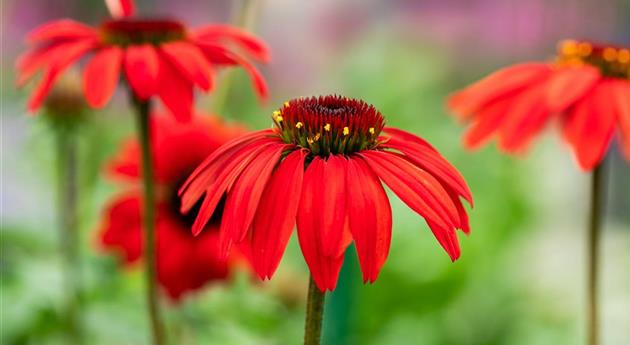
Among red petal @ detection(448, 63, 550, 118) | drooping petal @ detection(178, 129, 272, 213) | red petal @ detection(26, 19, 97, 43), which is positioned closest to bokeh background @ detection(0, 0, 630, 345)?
red petal @ detection(26, 19, 97, 43)

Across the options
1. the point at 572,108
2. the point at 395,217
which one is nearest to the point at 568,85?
the point at 572,108

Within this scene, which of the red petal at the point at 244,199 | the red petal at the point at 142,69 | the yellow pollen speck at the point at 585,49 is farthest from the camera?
the yellow pollen speck at the point at 585,49

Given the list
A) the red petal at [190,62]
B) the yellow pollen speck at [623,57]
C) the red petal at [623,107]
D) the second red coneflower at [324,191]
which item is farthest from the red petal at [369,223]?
the yellow pollen speck at [623,57]

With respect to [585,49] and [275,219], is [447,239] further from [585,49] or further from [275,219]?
[585,49]

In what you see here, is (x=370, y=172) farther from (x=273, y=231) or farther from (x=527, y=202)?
(x=527, y=202)

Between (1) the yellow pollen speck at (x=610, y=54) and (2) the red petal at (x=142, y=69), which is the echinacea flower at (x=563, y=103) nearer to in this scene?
(1) the yellow pollen speck at (x=610, y=54)

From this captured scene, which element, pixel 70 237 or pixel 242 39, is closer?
pixel 242 39

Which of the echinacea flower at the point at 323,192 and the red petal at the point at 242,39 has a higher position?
the red petal at the point at 242,39
